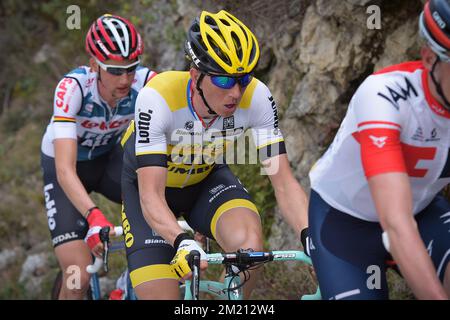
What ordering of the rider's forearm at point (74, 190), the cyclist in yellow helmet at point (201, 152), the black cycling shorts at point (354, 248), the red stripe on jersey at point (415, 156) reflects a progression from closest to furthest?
the red stripe on jersey at point (415, 156)
the black cycling shorts at point (354, 248)
the cyclist in yellow helmet at point (201, 152)
the rider's forearm at point (74, 190)

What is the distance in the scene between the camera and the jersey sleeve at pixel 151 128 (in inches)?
169

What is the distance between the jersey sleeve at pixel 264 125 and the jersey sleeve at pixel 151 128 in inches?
22.1

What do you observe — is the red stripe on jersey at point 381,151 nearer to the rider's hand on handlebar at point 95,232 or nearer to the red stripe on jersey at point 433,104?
the red stripe on jersey at point 433,104

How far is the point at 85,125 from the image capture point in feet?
20.1

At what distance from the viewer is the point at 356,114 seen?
10.2 feet

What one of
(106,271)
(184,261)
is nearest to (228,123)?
(184,261)

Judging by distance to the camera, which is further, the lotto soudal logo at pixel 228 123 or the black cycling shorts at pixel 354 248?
the lotto soudal logo at pixel 228 123

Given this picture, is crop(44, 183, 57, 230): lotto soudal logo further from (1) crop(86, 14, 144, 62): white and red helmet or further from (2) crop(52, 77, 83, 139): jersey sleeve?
(1) crop(86, 14, 144, 62): white and red helmet

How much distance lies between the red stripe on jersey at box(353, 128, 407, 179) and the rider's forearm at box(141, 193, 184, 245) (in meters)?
1.39

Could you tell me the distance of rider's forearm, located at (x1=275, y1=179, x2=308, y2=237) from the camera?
4.24 meters

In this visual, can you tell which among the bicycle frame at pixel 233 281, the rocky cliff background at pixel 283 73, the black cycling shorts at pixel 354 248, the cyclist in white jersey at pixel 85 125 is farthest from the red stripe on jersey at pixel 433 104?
the rocky cliff background at pixel 283 73

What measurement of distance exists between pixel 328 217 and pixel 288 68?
4455 mm
